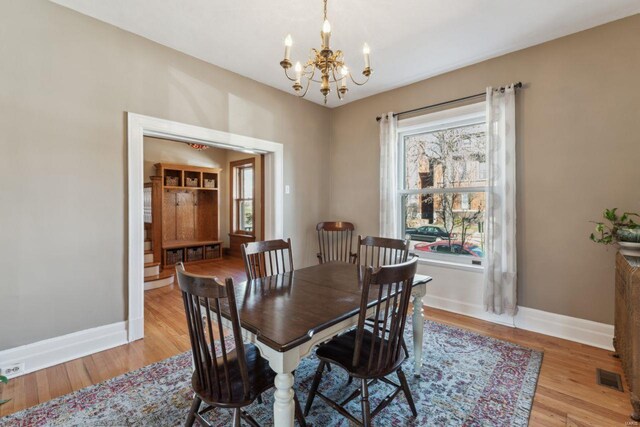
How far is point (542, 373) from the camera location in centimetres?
215

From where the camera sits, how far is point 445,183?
354 centimetres

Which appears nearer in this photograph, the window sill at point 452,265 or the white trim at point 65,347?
the white trim at point 65,347

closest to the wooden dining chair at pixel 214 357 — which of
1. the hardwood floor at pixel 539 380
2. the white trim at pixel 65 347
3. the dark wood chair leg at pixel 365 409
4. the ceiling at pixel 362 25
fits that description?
the dark wood chair leg at pixel 365 409

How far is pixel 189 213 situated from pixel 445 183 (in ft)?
17.9

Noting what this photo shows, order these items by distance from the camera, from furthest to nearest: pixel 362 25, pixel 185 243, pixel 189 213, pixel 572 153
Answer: pixel 189 213 < pixel 185 243 < pixel 572 153 < pixel 362 25

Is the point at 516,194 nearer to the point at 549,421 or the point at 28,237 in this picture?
the point at 549,421

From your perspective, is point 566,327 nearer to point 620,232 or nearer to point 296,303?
point 620,232

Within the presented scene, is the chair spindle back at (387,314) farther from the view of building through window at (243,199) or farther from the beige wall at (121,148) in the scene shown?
the view of building through window at (243,199)

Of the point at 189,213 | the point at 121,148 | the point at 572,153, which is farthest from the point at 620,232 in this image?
the point at 189,213

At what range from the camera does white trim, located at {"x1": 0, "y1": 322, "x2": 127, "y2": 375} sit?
2154 mm

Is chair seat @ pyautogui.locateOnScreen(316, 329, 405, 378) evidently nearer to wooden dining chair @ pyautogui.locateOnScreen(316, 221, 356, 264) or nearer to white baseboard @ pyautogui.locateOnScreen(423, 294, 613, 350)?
white baseboard @ pyautogui.locateOnScreen(423, 294, 613, 350)

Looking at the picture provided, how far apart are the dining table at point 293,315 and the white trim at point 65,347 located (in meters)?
1.54

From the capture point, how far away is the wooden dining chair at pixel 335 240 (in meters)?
4.18

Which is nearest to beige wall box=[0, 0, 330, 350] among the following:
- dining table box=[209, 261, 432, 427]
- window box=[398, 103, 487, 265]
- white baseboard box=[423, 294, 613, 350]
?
dining table box=[209, 261, 432, 427]
